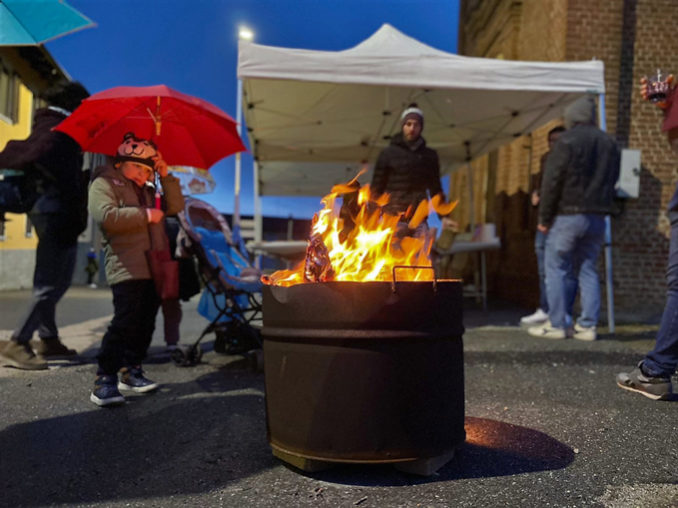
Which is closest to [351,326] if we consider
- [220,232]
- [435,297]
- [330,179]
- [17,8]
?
[435,297]


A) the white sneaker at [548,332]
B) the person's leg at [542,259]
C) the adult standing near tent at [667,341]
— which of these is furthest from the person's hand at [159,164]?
the person's leg at [542,259]

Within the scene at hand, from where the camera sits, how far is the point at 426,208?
4879mm

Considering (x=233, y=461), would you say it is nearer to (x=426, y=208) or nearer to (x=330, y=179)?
(x=426, y=208)

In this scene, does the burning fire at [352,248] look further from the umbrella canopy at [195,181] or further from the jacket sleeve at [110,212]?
the umbrella canopy at [195,181]

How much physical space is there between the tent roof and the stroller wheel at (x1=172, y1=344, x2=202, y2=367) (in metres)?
3.01

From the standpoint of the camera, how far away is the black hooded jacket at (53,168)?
455 cm

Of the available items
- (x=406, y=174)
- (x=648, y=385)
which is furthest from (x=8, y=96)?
(x=648, y=385)

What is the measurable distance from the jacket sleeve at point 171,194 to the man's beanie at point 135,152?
0.95ft

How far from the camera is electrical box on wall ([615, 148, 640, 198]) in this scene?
8.77 meters

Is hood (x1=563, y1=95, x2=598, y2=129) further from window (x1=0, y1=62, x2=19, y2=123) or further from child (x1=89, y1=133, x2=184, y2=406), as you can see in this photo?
window (x1=0, y1=62, x2=19, y2=123)

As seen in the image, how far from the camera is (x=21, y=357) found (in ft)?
14.9

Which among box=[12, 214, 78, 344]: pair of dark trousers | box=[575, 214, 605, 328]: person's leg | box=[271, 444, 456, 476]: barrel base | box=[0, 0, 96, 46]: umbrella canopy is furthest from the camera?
box=[575, 214, 605, 328]: person's leg

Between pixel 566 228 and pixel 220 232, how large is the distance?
360 cm

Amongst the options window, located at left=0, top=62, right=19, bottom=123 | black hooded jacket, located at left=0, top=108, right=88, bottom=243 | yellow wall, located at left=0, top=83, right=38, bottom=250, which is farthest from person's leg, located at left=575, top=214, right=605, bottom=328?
window, located at left=0, top=62, right=19, bottom=123
